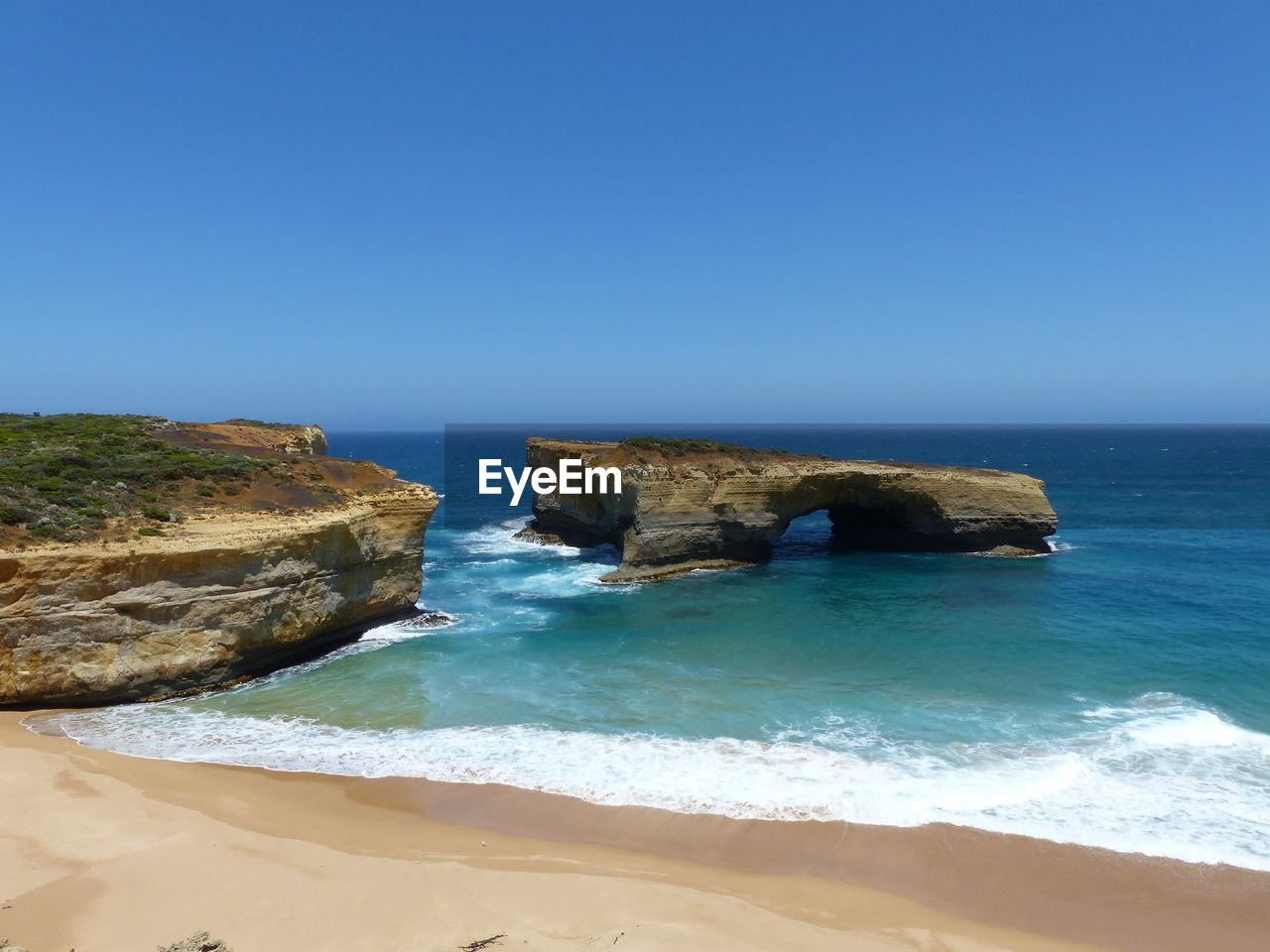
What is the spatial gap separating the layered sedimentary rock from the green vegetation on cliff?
49.9 ft

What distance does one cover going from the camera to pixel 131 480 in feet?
63.6

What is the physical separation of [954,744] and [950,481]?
2193cm

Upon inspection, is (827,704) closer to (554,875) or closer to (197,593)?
(554,875)

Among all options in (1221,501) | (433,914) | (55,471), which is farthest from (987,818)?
(1221,501)

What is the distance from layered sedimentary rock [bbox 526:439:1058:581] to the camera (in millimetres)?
30891

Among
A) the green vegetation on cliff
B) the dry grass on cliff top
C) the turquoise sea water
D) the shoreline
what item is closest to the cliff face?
the dry grass on cliff top

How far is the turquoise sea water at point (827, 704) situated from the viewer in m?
12.4

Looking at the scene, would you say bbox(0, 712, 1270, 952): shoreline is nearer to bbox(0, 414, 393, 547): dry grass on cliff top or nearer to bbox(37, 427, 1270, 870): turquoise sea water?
bbox(37, 427, 1270, 870): turquoise sea water

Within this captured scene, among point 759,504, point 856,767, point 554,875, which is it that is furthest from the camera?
point 759,504

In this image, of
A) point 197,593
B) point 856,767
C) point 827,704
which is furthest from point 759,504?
point 197,593

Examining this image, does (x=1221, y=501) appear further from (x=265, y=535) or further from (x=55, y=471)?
(x=55, y=471)

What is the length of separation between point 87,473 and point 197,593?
6553 mm

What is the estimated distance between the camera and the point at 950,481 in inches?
1324

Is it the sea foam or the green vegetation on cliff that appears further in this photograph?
the green vegetation on cliff
